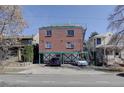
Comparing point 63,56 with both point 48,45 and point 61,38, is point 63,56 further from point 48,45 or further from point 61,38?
point 61,38

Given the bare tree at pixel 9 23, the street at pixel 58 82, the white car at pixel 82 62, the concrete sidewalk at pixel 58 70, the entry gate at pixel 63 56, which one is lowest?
the street at pixel 58 82

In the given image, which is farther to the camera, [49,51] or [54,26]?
[49,51]

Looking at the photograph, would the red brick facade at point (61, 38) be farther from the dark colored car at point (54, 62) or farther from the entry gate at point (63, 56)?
the dark colored car at point (54, 62)

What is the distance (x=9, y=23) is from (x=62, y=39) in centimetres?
1189

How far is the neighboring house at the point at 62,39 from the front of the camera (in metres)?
15.5

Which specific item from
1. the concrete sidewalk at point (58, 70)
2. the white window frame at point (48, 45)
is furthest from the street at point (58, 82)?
the white window frame at point (48, 45)

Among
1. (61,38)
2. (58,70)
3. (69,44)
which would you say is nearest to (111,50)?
(69,44)

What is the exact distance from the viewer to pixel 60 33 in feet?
51.4

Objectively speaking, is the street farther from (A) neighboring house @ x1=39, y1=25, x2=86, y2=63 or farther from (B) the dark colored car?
(A) neighboring house @ x1=39, y1=25, x2=86, y2=63

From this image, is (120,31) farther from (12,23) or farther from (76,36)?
(12,23)

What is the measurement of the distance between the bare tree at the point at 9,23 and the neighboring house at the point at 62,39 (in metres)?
10.2

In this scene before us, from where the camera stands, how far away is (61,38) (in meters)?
16.5
